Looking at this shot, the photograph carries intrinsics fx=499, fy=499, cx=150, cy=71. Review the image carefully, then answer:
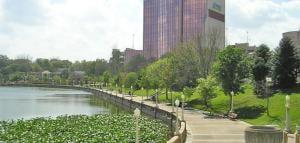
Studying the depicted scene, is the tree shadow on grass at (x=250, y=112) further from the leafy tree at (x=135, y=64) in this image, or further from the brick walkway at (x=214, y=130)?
the leafy tree at (x=135, y=64)

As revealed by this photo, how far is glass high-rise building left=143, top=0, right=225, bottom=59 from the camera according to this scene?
154m

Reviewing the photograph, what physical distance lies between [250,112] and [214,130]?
37.8 ft

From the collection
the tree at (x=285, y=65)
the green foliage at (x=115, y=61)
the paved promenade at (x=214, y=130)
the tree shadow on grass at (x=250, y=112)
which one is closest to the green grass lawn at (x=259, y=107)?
the tree shadow on grass at (x=250, y=112)

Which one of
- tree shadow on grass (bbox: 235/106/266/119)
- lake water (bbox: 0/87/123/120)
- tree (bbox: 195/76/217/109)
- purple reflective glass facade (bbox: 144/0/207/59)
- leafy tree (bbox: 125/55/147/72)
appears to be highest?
purple reflective glass facade (bbox: 144/0/207/59)

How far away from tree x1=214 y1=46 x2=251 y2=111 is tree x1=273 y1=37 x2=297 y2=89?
9.66 feet

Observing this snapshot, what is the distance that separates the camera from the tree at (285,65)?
48.8 m

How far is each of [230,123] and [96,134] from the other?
12.5 m

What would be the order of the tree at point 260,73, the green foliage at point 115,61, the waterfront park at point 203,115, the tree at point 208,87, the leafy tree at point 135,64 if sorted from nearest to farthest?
the waterfront park at point 203,115 → the tree at point 260,73 → the tree at point 208,87 → the leafy tree at point 135,64 → the green foliage at point 115,61

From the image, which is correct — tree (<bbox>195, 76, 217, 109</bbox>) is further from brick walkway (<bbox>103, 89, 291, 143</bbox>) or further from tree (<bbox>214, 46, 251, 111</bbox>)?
brick walkway (<bbox>103, 89, 291, 143</bbox>)

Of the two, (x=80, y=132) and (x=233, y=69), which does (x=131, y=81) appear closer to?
(x=233, y=69)

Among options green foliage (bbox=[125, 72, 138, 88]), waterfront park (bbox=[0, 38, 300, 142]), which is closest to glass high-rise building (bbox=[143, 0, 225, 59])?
green foliage (bbox=[125, 72, 138, 88])

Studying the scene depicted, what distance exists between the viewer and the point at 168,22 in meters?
168

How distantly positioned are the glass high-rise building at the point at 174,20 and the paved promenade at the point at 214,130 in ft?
335

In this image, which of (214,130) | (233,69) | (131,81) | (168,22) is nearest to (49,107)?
(131,81)
